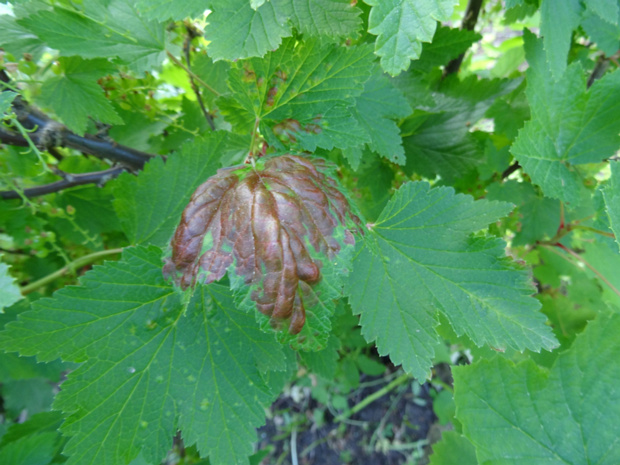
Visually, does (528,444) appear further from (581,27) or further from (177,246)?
(581,27)

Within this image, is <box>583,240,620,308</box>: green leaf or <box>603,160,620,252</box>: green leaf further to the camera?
<box>583,240,620,308</box>: green leaf

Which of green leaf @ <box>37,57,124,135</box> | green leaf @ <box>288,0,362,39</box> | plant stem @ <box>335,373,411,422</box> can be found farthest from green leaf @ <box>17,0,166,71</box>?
plant stem @ <box>335,373,411,422</box>

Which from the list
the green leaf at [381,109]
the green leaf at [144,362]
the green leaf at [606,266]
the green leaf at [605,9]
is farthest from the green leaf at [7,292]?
the green leaf at [606,266]

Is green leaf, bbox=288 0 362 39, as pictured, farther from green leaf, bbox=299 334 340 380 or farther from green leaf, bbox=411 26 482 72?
green leaf, bbox=299 334 340 380

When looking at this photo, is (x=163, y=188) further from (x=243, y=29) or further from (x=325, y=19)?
(x=325, y=19)

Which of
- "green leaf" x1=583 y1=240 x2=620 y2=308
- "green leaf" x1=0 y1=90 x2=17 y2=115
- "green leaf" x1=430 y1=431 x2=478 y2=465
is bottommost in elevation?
"green leaf" x1=430 y1=431 x2=478 y2=465

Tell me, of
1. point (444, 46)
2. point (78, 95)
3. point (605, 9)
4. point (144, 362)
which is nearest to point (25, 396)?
point (144, 362)

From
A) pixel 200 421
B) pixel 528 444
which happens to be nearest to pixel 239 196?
pixel 200 421

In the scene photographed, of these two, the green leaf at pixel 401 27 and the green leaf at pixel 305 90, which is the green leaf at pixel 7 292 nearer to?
the green leaf at pixel 305 90
